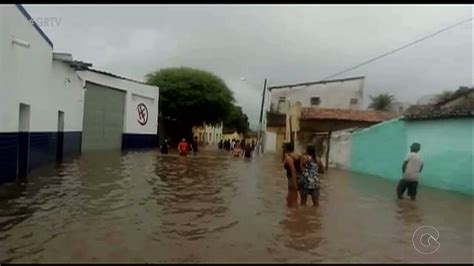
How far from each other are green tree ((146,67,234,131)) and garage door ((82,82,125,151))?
424 inches

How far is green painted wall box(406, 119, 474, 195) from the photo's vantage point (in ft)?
40.9

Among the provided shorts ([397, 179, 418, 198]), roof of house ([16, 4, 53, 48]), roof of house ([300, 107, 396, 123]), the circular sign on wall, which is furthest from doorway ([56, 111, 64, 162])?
roof of house ([300, 107, 396, 123])

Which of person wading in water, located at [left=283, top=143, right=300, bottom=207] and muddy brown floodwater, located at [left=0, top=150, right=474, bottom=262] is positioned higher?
person wading in water, located at [left=283, top=143, right=300, bottom=207]

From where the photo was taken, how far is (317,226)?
25.0 feet

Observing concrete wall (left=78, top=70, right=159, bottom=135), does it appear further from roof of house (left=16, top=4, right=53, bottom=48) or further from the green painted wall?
the green painted wall

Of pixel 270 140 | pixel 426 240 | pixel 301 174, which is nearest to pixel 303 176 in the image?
pixel 301 174

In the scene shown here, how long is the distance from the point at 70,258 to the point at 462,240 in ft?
17.8

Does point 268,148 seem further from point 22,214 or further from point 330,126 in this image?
point 22,214

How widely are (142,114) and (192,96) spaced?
28.4ft

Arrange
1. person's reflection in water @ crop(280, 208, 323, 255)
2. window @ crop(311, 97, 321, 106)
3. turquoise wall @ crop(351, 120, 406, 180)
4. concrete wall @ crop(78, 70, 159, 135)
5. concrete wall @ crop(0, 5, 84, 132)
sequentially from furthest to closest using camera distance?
window @ crop(311, 97, 321, 106)
concrete wall @ crop(78, 70, 159, 135)
turquoise wall @ crop(351, 120, 406, 180)
concrete wall @ crop(0, 5, 84, 132)
person's reflection in water @ crop(280, 208, 323, 255)

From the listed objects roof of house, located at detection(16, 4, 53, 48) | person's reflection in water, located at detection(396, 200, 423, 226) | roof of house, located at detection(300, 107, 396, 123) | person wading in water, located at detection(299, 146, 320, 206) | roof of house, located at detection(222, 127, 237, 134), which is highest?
roof of house, located at detection(16, 4, 53, 48)

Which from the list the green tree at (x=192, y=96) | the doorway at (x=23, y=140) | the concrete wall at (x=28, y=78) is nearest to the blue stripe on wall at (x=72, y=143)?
the concrete wall at (x=28, y=78)

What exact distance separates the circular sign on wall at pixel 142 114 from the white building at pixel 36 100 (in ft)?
20.7

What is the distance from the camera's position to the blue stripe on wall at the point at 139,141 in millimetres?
32531
